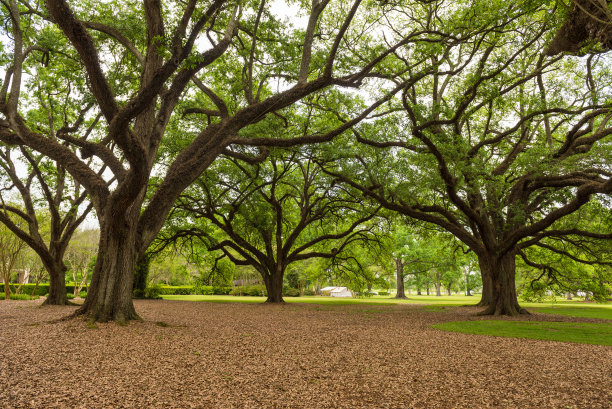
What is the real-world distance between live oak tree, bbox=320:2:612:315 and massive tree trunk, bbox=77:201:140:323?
8052 mm

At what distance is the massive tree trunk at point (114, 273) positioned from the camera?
8.23m

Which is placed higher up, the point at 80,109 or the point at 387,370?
the point at 80,109

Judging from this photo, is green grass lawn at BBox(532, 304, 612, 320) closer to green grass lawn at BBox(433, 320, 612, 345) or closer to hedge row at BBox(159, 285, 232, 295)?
green grass lawn at BBox(433, 320, 612, 345)

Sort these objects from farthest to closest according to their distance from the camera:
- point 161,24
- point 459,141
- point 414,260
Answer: point 414,260
point 459,141
point 161,24

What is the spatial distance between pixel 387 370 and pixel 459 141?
9027mm

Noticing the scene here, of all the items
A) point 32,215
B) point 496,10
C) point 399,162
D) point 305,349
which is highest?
point 496,10

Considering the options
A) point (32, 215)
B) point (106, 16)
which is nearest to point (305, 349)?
point (106, 16)

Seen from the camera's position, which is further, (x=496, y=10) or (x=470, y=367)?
(x=496, y=10)

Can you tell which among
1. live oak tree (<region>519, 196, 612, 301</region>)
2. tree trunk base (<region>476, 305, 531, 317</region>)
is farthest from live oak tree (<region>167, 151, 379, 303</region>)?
live oak tree (<region>519, 196, 612, 301</region>)

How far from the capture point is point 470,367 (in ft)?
16.9

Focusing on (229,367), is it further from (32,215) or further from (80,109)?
(32,215)

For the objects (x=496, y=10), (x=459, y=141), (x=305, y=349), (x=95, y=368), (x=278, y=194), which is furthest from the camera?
(x=278, y=194)

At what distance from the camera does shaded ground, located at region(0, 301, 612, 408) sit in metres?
3.63

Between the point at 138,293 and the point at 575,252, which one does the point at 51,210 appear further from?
the point at 575,252
